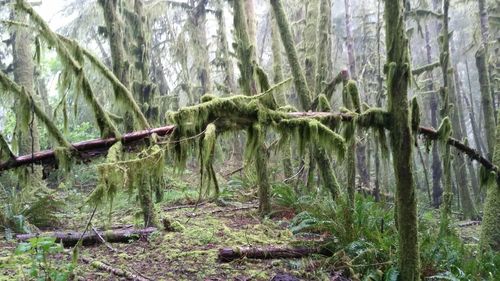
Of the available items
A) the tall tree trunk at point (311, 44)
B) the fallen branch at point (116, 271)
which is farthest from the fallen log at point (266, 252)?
the tall tree trunk at point (311, 44)

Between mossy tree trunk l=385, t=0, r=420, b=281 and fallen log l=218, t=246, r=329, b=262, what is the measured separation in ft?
7.11

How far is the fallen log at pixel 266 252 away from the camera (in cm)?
653

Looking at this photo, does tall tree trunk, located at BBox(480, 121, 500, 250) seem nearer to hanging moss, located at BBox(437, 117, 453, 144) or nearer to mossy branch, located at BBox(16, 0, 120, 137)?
hanging moss, located at BBox(437, 117, 453, 144)

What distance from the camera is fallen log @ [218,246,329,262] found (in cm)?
653

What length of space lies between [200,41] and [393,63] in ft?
50.5

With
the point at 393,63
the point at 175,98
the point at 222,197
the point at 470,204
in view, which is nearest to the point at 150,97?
the point at 222,197

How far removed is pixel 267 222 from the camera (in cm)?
880

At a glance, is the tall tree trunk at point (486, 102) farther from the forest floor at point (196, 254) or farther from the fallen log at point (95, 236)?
the fallen log at point (95, 236)

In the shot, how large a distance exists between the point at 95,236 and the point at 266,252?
295 centimetres

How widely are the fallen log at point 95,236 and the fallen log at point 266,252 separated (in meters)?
1.80

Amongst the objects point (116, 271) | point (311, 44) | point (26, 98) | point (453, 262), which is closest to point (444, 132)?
point (453, 262)

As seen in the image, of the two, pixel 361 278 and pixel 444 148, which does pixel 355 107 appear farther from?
pixel 361 278

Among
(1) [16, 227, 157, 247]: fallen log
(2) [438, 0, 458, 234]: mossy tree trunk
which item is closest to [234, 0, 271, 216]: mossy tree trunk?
(1) [16, 227, 157, 247]: fallen log

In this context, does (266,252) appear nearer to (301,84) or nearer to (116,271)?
(116,271)
